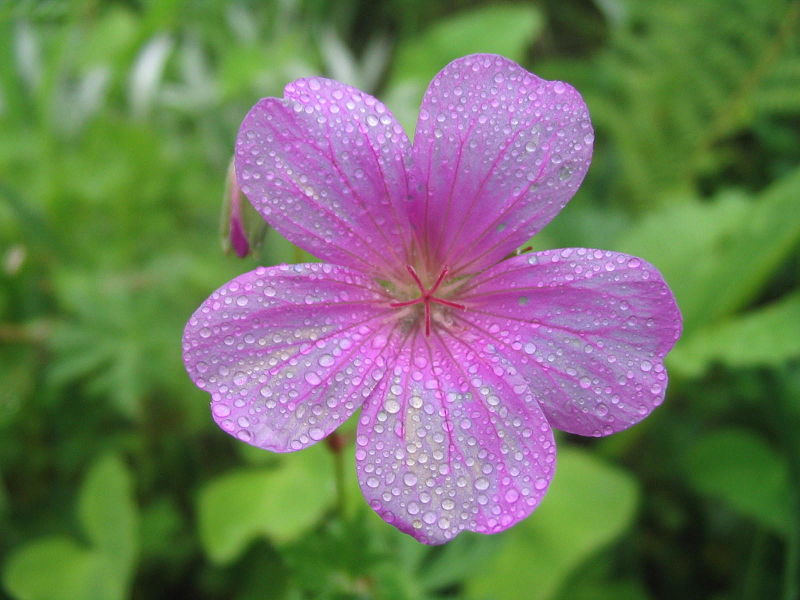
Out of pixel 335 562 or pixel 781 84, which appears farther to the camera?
pixel 781 84

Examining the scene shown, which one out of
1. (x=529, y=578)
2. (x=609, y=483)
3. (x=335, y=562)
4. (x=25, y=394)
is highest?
(x=335, y=562)

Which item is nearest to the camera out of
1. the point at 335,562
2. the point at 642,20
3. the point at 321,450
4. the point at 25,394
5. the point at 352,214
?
the point at 352,214

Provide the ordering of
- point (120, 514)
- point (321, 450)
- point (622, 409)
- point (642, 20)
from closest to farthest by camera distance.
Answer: point (622, 409) → point (120, 514) → point (321, 450) → point (642, 20)

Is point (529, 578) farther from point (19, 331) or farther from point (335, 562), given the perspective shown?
point (19, 331)

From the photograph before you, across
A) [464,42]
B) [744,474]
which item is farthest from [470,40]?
[744,474]

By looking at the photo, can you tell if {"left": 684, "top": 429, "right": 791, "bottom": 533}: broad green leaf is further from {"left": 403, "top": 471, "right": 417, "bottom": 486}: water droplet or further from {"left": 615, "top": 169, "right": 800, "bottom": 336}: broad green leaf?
{"left": 403, "top": 471, "right": 417, "bottom": 486}: water droplet

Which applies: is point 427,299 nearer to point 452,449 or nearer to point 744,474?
point 452,449

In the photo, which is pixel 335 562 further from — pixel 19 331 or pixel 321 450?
pixel 19 331

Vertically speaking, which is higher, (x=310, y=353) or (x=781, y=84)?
(x=781, y=84)

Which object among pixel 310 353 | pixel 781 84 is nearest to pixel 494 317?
pixel 310 353
